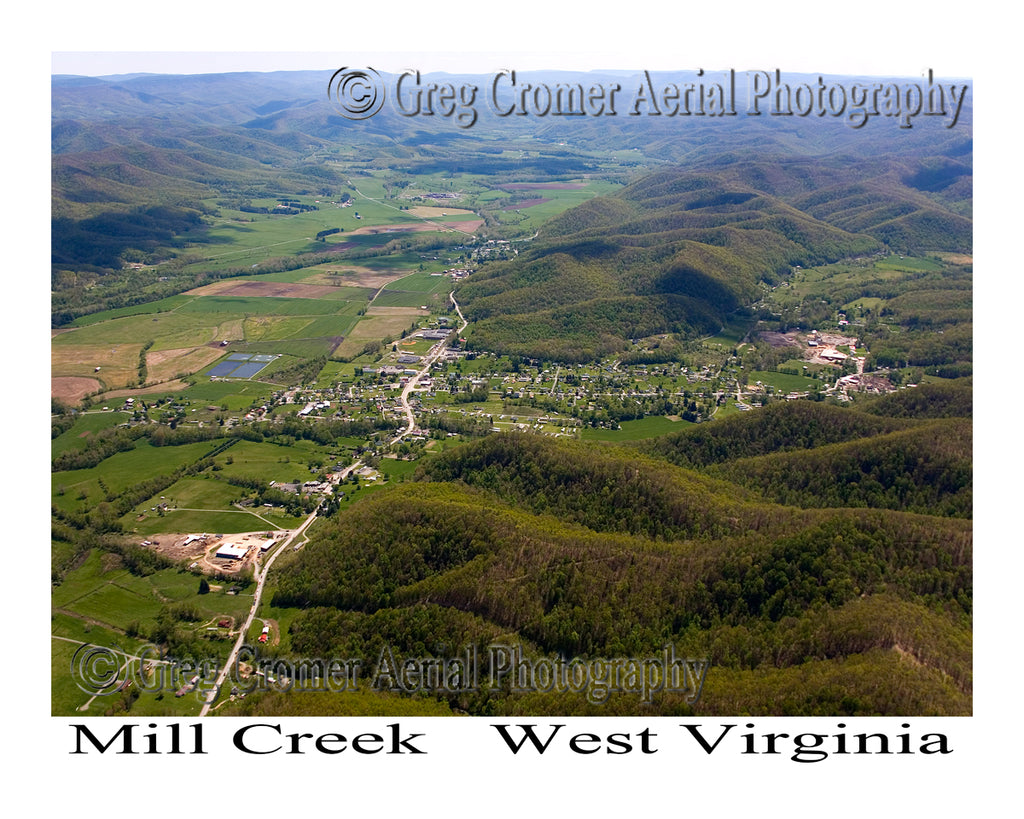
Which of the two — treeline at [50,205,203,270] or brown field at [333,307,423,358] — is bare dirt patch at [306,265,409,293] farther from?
treeline at [50,205,203,270]

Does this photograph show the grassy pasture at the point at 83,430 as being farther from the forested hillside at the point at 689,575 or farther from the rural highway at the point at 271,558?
the forested hillside at the point at 689,575

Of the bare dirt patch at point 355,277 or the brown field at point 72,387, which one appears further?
the bare dirt patch at point 355,277

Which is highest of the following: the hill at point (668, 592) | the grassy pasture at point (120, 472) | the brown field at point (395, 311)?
the brown field at point (395, 311)

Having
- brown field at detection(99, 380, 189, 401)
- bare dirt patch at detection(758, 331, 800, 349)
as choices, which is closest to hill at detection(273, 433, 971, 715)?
brown field at detection(99, 380, 189, 401)

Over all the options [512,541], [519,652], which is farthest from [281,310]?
[519,652]

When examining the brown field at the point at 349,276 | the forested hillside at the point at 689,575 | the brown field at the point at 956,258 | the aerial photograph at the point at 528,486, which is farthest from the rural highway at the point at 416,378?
the brown field at the point at 956,258

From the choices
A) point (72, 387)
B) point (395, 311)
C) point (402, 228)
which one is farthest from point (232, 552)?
point (402, 228)

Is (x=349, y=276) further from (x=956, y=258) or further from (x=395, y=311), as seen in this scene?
(x=956, y=258)
